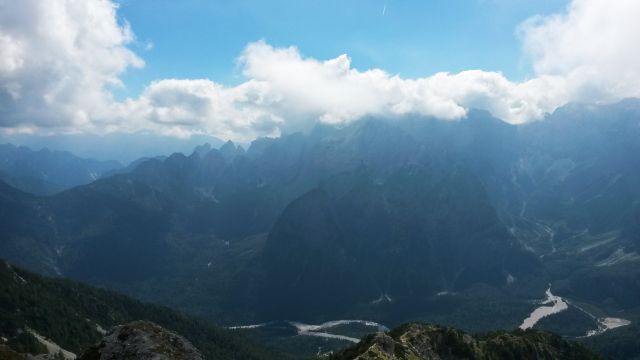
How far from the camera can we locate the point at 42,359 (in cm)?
14162

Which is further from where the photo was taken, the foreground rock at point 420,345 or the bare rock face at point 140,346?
the foreground rock at point 420,345

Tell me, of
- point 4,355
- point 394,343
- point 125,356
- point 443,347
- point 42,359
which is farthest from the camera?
point 443,347

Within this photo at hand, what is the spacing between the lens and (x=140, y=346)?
104m

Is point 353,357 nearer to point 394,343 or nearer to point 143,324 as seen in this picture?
point 394,343

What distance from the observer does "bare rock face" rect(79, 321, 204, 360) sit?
→ 102750 millimetres

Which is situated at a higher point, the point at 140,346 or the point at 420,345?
the point at 140,346

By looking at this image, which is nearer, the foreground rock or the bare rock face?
the bare rock face

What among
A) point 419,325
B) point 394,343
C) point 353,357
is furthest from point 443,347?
point 353,357

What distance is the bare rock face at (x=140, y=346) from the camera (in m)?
103

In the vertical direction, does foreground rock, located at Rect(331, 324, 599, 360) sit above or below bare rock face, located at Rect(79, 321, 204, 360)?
below

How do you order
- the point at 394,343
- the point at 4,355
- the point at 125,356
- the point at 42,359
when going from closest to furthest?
the point at 125,356
the point at 4,355
the point at 42,359
the point at 394,343

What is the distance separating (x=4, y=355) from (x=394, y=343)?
94.3 meters

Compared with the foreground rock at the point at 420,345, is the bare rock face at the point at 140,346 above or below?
above

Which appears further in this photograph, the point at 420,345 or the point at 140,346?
the point at 420,345
